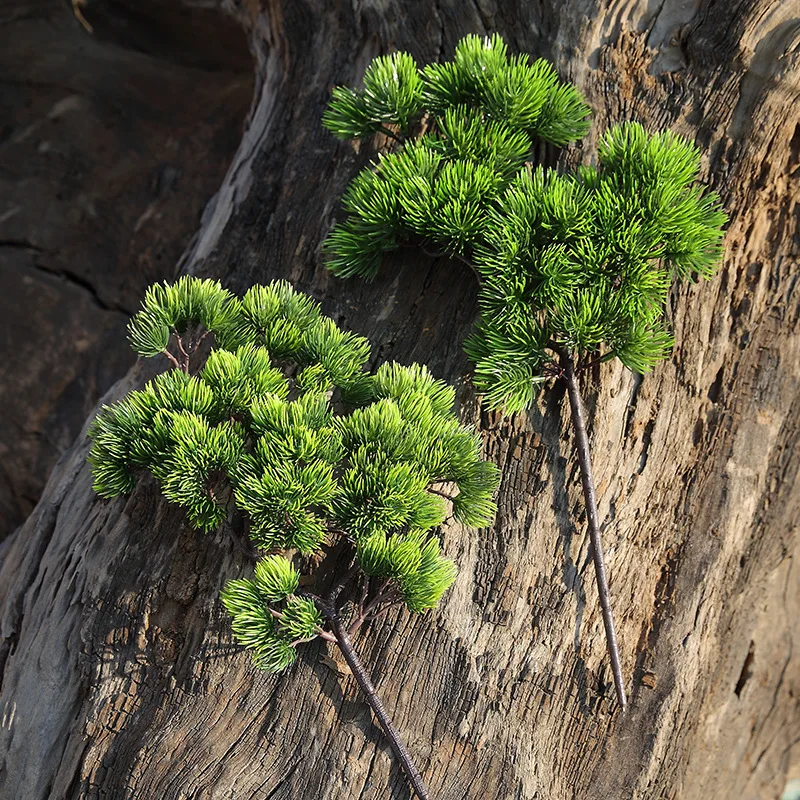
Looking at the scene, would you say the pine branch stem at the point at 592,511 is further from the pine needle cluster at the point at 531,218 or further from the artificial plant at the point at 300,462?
the artificial plant at the point at 300,462

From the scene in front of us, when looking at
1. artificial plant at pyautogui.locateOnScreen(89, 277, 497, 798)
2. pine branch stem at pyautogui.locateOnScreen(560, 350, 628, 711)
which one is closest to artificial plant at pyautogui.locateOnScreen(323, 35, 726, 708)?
pine branch stem at pyautogui.locateOnScreen(560, 350, 628, 711)

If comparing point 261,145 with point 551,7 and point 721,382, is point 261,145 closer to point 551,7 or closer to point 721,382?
point 551,7

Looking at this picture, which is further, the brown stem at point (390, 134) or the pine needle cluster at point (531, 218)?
the brown stem at point (390, 134)

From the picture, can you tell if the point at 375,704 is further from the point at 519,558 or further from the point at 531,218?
the point at 531,218

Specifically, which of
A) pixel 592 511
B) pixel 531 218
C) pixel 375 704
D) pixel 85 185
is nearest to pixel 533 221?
pixel 531 218

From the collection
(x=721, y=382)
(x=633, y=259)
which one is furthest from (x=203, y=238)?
(x=721, y=382)

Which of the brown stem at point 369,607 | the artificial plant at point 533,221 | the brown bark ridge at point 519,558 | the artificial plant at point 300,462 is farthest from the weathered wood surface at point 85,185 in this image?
→ the brown stem at point 369,607
